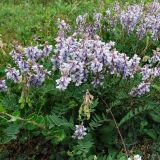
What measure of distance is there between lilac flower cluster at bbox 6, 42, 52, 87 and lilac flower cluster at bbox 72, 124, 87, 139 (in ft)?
1.64

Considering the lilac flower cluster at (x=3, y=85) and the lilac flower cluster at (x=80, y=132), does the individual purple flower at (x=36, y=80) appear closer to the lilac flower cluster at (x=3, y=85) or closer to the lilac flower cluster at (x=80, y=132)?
the lilac flower cluster at (x=3, y=85)

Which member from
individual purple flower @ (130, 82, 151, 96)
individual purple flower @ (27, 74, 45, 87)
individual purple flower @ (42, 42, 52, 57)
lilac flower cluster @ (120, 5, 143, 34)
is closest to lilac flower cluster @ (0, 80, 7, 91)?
individual purple flower @ (27, 74, 45, 87)

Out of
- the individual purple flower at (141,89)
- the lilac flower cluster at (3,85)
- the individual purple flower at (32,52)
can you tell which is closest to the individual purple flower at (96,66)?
the individual purple flower at (141,89)

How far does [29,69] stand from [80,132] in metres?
0.69

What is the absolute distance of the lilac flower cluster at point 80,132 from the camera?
123 inches

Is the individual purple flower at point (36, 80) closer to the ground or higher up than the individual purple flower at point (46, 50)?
closer to the ground

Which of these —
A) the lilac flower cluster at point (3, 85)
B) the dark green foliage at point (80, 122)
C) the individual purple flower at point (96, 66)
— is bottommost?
the dark green foliage at point (80, 122)

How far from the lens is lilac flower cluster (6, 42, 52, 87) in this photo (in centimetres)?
330

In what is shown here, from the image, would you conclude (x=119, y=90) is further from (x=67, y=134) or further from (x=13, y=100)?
(x=13, y=100)

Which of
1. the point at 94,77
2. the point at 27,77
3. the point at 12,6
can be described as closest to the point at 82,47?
the point at 94,77

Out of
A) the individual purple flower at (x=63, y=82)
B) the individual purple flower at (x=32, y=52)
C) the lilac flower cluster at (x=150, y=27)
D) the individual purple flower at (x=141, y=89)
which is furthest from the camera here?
the lilac flower cluster at (x=150, y=27)

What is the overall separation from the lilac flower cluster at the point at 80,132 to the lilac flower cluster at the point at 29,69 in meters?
Result: 0.50

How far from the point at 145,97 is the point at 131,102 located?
119 millimetres

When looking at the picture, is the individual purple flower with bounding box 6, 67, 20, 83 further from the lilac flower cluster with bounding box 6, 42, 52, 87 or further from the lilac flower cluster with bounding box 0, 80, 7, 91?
the lilac flower cluster with bounding box 0, 80, 7, 91
